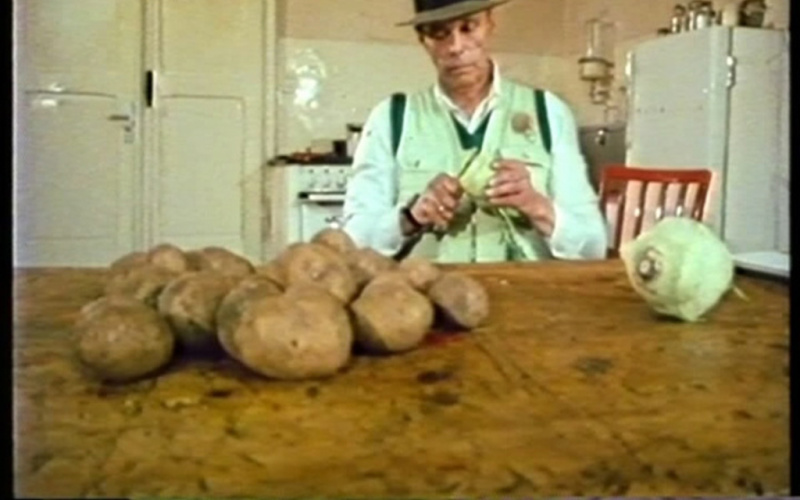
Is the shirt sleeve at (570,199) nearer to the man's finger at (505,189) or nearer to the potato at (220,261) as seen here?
the man's finger at (505,189)

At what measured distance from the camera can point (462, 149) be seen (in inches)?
25.9

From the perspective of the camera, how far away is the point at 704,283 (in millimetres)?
577

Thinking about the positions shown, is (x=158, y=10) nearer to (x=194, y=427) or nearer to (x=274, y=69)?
(x=274, y=69)

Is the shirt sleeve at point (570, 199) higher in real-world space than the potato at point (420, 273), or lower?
higher

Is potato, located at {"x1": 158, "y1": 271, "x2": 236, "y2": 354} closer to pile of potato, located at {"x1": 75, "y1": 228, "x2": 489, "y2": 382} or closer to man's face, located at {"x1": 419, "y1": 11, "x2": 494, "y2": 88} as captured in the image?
pile of potato, located at {"x1": 75, "y1": 228, "x2": 489, "y2": 382}

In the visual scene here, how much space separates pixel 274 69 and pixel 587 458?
1.24 ft

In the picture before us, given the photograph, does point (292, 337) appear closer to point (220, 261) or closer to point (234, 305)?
point (234, 305)

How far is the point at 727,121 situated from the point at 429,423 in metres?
0.44

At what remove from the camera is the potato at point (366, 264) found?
55 centimetres

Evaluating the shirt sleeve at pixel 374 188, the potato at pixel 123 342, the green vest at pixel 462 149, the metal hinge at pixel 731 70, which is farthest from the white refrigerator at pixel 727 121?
the potato at pixel 123 342

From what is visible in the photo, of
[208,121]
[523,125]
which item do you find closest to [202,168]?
[208,121]

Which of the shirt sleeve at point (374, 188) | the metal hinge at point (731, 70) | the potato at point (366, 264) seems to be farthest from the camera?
the metal hinge at point (731, 70)

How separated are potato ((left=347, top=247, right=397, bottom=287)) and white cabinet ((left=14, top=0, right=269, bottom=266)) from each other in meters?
0.09
